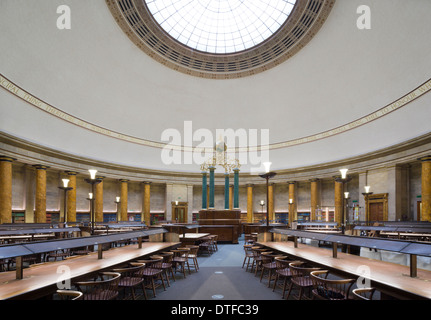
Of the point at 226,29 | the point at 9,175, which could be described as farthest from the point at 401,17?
the point at 9,175

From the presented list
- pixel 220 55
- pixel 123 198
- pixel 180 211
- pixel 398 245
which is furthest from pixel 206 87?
pixel 398 245

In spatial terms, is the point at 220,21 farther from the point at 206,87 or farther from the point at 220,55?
the point at 206,87

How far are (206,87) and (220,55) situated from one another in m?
2.84

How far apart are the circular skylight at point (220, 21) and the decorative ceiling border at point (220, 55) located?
3.53 ft

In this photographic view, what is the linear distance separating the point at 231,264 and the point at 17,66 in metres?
13.6

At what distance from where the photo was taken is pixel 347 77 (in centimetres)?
1769

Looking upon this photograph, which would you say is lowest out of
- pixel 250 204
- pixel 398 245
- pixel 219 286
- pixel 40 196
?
pixel 219 286

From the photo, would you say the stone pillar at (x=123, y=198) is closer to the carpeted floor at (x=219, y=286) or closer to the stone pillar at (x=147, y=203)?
the stone pillar at (x=147, y=203)

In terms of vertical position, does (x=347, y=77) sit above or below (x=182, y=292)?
above

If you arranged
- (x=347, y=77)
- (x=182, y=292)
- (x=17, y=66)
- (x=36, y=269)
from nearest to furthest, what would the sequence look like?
1. (x=36, y=269)
2. (x=182, y=292)
3. (x=17, y=66)
4. (x=347, y=77)

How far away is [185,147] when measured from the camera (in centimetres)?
2573

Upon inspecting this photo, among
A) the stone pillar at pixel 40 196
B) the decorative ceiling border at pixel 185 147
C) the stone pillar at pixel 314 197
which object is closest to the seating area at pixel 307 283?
the decorative ceiling border at pixel 185 147

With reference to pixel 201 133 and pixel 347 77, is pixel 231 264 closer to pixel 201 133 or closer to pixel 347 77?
pixel 347 77

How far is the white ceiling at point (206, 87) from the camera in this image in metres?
13.5
